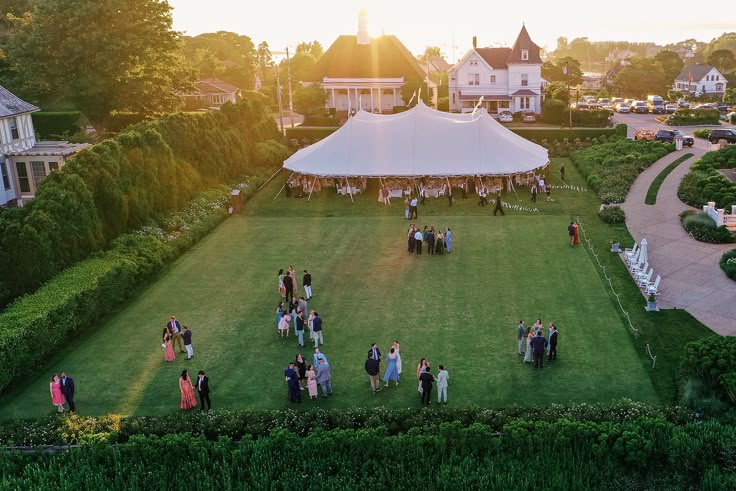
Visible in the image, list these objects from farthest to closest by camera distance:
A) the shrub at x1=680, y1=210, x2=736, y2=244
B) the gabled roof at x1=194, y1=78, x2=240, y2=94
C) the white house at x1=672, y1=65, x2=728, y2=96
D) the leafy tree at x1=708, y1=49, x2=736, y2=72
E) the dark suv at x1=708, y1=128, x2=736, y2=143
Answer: the leafy tree at x1=708, y1=49, x2=736, y2=72 → the white house at x1=672, y1=65, x2=728, y2=96 → the gabled roof at x1=194, y1=78, x2=240, y2=94 → the dark suv at x1=708, y1=128, x2=736, y2=143 → the shrub at x1=680, y1=210, x2=736, y2=244

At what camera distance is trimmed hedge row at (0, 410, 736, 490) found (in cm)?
1338

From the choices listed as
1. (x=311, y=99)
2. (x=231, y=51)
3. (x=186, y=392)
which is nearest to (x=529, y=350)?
(x=186, y=392)

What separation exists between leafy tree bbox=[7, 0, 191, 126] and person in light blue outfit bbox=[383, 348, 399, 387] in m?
30.9

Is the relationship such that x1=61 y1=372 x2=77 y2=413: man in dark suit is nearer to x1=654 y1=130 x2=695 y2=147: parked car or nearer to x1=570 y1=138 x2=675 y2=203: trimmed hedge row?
x1=570 y1=138 x2=675 y2=203: trimmed hedge row

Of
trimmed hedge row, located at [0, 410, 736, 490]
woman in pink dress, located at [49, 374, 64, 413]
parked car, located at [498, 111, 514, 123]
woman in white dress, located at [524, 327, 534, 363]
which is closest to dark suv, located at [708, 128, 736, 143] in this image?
parked car, located at [498, 111, 514, 123]

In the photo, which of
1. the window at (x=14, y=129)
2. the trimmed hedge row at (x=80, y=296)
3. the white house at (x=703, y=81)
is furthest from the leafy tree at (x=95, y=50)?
the white house at (x=703, y=81)

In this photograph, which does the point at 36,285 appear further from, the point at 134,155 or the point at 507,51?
the point at 507,51

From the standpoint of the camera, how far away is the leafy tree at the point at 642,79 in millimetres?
92875

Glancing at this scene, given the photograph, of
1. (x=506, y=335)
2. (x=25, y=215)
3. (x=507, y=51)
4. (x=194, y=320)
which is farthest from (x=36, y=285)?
(x=507, y=51)

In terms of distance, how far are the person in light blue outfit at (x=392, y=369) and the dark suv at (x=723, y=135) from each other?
41.3 m

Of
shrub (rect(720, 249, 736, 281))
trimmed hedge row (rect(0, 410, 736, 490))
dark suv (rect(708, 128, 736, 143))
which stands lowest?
trimmed hedge row (rect(0, 410, 736, 490))

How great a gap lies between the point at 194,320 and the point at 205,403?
5.53 m

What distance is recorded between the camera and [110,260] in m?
23.7

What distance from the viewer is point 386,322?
21.3m
